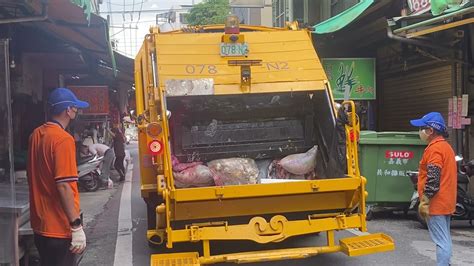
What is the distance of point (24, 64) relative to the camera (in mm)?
11398

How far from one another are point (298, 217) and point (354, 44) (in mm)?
10081

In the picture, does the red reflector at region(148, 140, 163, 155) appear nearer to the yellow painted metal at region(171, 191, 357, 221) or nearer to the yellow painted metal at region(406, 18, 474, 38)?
the yellow painted metal at region(171, 191, 357, 221)

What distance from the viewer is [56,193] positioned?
3.79 m

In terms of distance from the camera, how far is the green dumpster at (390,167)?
8.70 metres

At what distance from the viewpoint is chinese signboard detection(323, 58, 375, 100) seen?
39.1 feet

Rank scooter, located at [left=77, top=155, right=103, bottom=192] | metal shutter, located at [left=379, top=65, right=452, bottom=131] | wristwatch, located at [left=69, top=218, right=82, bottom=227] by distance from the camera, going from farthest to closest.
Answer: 1. scooter, located at [left=77, top=155, right=103, bottom=192]
2. metal shutter, located at [left=379, top=65, right=452, bottom=131]
3. wristwatch, located at [left=69, top=218, right=82, bottom=227]

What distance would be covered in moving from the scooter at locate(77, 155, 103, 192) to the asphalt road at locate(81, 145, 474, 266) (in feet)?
10.9

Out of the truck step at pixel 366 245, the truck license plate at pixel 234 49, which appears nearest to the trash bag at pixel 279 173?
the truck step at pixel 366 245

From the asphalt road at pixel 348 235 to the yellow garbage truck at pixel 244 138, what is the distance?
1.18ft

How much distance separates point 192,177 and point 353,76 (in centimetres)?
694

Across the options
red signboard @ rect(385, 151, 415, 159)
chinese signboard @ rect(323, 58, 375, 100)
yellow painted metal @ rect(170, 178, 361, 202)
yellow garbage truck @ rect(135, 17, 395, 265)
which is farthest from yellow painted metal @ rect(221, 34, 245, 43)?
chinese signboard @ rect(323, 58, 375, 100)

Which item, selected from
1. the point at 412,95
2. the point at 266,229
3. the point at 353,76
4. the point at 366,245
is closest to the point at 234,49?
the point at 266,229

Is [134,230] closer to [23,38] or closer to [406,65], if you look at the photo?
[23,38]

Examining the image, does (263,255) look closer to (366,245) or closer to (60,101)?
(366,245)
